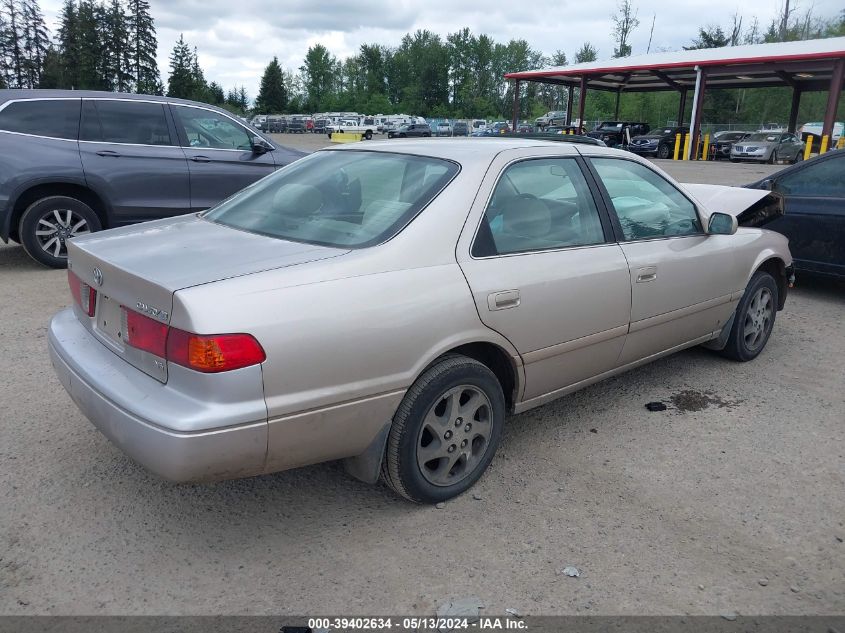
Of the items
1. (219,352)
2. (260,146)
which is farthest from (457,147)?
(260,146)

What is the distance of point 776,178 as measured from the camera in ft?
23.5

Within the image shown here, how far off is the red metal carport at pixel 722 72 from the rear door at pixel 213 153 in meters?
25.7

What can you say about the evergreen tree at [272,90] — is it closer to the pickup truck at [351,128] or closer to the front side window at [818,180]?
the pickup truck at [351,128]

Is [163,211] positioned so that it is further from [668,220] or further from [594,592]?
[594,592]

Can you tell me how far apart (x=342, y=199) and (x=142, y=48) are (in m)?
103

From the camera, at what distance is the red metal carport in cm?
2741

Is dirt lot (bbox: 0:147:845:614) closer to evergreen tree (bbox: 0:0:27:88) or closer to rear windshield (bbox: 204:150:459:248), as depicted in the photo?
rear windshield (bbox: 204:150:459:248)

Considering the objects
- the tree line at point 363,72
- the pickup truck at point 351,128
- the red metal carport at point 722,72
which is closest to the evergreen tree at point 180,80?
the tree line at point 363,72

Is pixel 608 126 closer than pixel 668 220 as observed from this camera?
No

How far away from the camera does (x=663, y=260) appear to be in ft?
13.2

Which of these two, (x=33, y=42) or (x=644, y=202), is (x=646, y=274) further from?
(x=33, y=42)

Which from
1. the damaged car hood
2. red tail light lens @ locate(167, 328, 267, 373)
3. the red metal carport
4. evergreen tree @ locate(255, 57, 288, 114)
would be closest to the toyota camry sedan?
red tail light lens @ locate(167, 328, 267, 373)

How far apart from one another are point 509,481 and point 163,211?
19.0 ft

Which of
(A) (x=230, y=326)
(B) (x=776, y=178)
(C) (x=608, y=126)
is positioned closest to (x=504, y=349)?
(A) (x=230, y=326)
